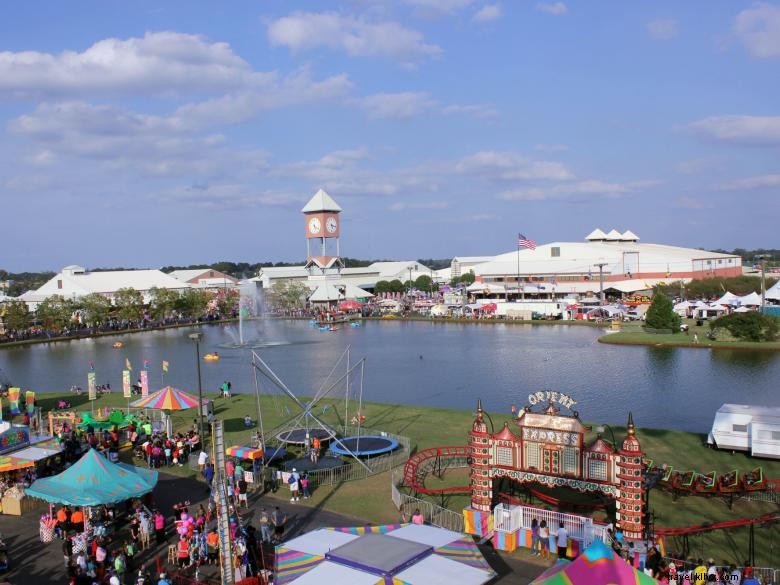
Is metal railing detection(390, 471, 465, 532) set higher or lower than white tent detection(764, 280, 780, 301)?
lower

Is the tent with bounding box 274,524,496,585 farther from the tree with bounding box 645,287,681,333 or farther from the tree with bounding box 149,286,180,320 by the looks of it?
the tree with bounding box 149,286,180,320

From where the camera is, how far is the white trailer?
71.0ft

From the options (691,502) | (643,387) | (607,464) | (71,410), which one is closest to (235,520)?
(607,464)

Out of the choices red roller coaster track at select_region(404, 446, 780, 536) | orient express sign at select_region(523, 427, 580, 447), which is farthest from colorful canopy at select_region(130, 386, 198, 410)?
orient express sign at select_region(523, 427, 580, 447)

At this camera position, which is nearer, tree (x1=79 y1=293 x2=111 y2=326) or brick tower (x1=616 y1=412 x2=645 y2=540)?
brick tower (x1=616 y1=412 x2=645 y2=540)

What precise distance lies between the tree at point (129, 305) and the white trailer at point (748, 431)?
7491 cm

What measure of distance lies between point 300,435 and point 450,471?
249 inches

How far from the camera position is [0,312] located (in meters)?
79.3

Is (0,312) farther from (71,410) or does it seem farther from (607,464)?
(607,464)

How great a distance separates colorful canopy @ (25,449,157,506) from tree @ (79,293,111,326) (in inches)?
2748

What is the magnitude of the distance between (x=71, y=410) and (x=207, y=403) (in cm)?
914

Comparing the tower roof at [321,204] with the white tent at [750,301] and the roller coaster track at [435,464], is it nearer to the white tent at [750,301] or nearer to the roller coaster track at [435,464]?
the white tent at [750,301]

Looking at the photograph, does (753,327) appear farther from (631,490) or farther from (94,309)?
(94,309)

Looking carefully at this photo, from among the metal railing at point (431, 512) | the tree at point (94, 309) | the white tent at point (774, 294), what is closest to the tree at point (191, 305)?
the tree at point (94, 309)
